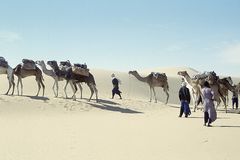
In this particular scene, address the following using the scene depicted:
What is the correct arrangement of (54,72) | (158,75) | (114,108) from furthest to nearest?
(158,75)
(54,72)
(114,108)

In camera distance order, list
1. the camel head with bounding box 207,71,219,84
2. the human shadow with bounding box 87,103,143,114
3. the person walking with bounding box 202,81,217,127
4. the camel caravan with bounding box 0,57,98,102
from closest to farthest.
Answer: the person walking with bounding box 202,81,217,127
the human shadow with bounding box 87,103,143,114
the camel head with bounding box 207,71,219,84
the camel caravan with bounding box 0,57,98,102

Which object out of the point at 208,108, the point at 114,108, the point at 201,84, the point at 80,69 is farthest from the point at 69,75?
the point at 208,108

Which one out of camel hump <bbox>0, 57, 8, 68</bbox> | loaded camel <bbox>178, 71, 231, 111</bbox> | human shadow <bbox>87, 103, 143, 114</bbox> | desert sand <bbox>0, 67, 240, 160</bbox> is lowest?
desert sand <bbox>0, 67, 240, 160</bbox>

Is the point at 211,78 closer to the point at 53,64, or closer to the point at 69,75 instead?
the point at 69,75

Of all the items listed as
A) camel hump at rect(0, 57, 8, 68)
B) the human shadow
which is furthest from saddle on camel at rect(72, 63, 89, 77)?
camel hump at rect(0, 57, 8, 68)

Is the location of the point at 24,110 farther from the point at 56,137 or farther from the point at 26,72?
the point at 56,137

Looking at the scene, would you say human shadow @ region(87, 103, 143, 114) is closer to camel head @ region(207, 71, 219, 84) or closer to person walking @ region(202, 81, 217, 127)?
camel head @ region(207, 71, 219, 84)

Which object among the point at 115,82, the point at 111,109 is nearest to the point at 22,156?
the point at 111,109

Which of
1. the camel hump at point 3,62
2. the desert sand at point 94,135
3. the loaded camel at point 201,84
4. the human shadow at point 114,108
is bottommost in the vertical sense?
the desert sand at point 94,135

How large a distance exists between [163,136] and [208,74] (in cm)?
1044

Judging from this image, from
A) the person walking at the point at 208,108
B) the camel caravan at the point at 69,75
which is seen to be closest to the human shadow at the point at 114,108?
the camel caravan at the point at 69,75

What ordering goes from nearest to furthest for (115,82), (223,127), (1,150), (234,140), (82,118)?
1. (1,150)
2. (234,140)
3. (223,127)
4. (82,118)
5. (115,82)

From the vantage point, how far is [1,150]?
34.2 ft

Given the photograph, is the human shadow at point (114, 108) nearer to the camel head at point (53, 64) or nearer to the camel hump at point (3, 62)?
the camel head at point (53, 64)
